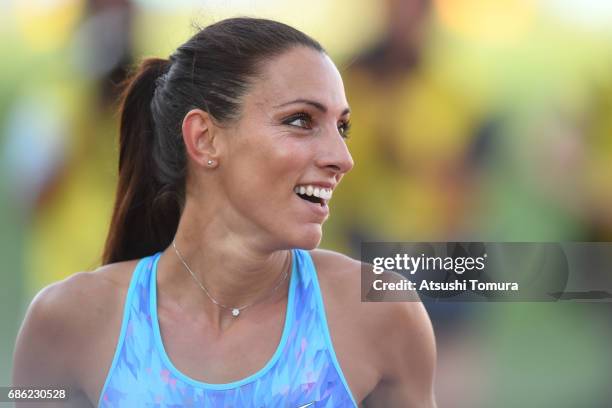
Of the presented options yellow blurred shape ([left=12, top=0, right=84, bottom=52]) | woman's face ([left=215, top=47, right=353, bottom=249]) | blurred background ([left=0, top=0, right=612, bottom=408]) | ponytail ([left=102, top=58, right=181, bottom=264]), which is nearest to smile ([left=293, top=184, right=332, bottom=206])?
woman's face ([left=215, top=47, right=353, bottom=249])

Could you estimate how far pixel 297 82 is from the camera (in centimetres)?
114

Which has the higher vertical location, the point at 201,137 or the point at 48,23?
the point at 48,23

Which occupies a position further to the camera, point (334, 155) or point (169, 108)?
point (169, 108)

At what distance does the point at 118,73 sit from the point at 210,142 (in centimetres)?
98

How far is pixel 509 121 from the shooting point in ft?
7.15

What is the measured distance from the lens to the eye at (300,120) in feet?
3.71

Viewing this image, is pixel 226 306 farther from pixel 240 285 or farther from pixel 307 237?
pixel 307 237

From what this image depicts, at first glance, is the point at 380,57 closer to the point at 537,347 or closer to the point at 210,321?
the point at 537,347

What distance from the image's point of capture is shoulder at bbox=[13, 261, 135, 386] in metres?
1.24

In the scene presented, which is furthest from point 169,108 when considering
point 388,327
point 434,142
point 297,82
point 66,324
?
point 434,142

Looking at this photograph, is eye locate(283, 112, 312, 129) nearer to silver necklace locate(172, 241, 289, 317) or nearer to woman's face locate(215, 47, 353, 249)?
→ woman's face locate(215, 47, 353, 249)

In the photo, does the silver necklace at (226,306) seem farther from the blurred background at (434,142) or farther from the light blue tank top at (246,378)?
the blurred background at (434,142)

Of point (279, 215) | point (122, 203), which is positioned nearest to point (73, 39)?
point (122, 203)

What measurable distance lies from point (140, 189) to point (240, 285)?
0.30 m
